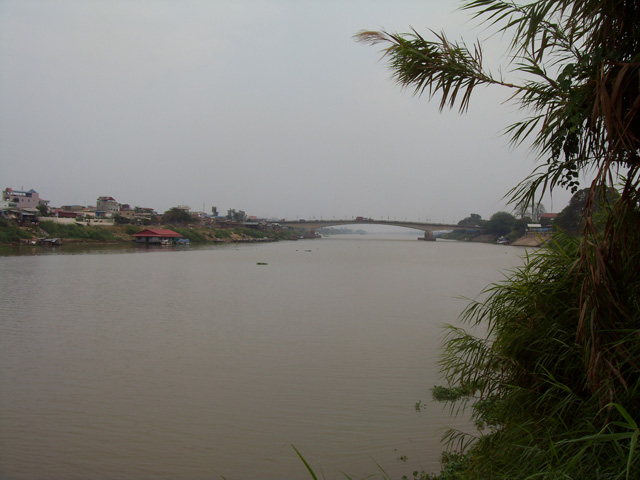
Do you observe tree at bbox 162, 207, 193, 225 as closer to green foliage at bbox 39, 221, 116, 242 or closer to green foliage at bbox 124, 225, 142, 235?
green foliage at bbox 124, 225, 142, 235

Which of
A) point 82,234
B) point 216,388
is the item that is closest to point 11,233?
point 82,234

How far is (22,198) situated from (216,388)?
67672 mm

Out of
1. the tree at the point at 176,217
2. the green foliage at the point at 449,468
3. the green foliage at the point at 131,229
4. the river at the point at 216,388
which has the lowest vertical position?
the river at the point at 216,388

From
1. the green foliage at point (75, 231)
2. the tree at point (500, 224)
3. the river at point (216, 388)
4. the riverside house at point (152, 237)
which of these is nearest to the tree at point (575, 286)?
the river at point (216, 388)

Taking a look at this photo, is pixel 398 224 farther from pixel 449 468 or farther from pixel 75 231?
pixel 449 468

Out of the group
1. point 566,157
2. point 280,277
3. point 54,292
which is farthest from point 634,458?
point 280,277

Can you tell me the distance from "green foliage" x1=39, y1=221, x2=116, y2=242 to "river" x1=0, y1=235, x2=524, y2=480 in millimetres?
39392

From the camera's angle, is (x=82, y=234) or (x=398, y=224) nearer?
(x=82, y=234)

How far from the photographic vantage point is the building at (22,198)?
61.2m

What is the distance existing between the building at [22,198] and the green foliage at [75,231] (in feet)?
42.9

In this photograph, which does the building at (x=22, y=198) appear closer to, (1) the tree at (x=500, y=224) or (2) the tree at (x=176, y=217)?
(2) the tree at (x=176, y=217)

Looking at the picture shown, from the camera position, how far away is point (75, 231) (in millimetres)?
52250

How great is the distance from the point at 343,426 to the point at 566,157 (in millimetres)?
4170

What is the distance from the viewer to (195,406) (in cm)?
649
